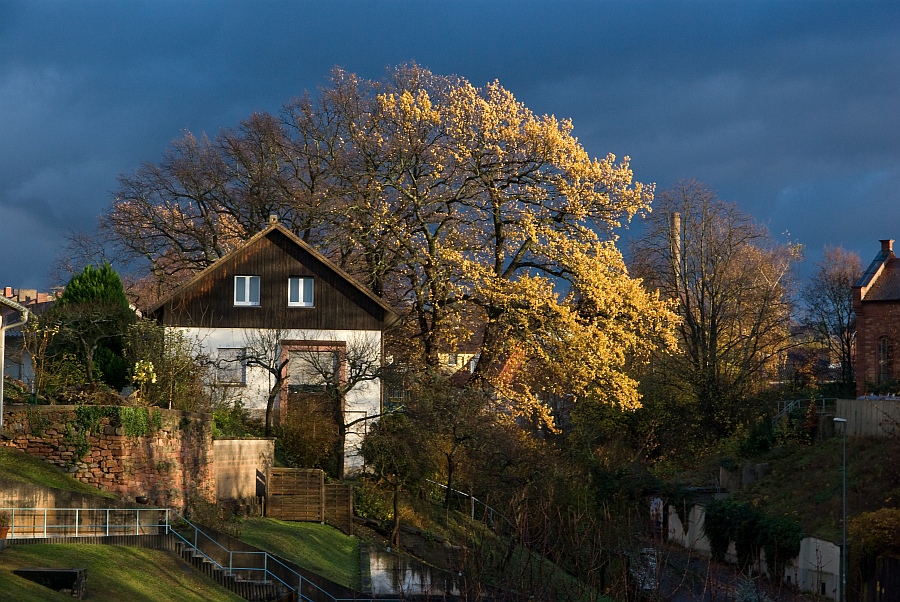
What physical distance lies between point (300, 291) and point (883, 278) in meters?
27.3

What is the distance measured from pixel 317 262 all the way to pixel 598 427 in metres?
16.0

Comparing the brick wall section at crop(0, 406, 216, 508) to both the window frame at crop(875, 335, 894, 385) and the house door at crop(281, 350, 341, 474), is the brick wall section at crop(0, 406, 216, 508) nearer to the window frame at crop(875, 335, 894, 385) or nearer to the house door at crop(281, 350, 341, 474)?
the house door at crop(281, 350, 341, 474)

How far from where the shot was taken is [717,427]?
49.0 m

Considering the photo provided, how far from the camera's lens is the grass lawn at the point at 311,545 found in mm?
26766

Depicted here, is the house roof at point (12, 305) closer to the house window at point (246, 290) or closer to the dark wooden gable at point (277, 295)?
the dark wooden gable at point (277, 295)

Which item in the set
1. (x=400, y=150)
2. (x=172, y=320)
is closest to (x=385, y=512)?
(x=172, y=320)

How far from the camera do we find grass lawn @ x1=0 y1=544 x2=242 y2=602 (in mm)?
17344

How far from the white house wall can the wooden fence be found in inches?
176

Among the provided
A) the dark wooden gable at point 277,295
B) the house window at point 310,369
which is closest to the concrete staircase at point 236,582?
the house window at point 310,369

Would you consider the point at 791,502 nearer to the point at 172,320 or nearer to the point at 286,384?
the point at 286,384

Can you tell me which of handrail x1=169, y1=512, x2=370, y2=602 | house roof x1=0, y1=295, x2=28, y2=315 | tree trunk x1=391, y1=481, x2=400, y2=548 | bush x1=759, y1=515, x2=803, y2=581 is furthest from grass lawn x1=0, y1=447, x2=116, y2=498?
bush x1=759, y1=515, x2=803, y2=581

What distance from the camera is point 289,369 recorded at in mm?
38000

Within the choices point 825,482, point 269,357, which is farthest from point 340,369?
point 825,482

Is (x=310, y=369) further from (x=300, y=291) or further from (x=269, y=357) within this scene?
(x=300, y=291)
